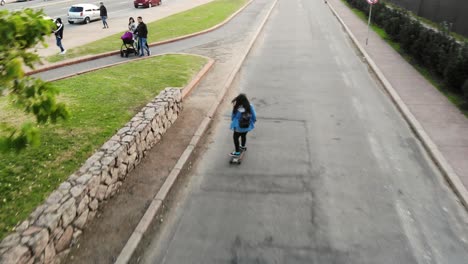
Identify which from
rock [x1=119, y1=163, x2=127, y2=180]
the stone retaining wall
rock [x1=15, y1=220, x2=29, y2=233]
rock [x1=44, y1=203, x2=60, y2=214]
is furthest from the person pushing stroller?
rock [x1=15, y1=220, x2=29, y2=233]

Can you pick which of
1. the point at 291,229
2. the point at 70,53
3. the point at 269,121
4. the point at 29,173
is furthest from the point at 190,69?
the point at 291,229

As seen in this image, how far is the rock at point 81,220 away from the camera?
601 cm

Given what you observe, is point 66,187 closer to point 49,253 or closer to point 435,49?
point 49,253

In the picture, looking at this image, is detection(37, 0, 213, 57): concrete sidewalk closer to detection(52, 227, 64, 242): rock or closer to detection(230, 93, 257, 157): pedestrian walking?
detection(230, 93, 257, 157): pedestrian walking

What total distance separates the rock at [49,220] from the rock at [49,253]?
10.3 inches

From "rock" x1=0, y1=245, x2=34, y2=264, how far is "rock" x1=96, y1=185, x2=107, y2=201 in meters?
1.89

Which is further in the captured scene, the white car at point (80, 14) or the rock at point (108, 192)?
the white car at point (80, 14)

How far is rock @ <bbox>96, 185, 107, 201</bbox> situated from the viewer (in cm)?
666

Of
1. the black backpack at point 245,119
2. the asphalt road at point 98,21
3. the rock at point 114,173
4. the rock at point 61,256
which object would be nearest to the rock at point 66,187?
the rock at point 114,173

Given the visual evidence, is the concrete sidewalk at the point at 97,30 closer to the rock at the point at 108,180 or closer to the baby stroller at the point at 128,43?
the baby stroller at the point at 128,43

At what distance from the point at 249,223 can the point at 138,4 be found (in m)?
34.7

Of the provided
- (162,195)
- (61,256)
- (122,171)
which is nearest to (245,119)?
(162,195)

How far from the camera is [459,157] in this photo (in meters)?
8.51

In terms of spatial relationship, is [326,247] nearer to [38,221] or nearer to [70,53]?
[38,221]
